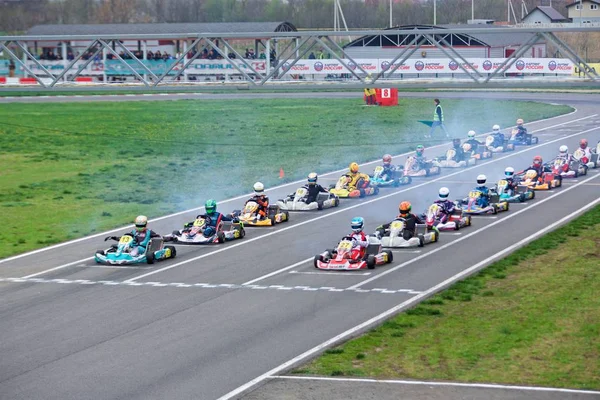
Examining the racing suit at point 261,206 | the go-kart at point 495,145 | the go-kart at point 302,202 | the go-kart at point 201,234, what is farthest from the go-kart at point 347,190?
the go-kart at point 495,145

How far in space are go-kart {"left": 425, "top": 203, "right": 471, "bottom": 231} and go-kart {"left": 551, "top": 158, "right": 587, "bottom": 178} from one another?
45.0 feet

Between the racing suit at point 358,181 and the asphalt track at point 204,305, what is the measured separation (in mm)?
3357

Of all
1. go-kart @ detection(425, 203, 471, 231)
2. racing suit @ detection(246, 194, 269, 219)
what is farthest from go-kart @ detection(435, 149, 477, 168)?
A: racing suit @ detection(246, 194, 269, 219)

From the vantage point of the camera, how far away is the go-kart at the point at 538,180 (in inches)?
1746

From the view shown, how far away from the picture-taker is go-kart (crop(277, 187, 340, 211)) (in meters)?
39.5

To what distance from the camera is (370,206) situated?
133 feet

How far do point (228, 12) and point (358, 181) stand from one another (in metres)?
107

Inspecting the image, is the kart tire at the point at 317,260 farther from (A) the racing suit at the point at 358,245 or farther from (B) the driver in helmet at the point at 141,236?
(B) the driver in helmet at the point at 141,236

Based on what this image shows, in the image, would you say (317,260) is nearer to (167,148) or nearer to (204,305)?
(204,305)

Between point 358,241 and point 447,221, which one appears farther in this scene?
point 447,221

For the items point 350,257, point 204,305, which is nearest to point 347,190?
point 350,257

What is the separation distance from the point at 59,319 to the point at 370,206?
747 inches

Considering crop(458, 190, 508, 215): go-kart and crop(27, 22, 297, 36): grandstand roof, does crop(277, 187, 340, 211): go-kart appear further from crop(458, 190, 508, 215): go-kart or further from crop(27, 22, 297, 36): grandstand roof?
crop(27, 22, 297, 36): grandstand roof

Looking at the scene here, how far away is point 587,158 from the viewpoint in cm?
5094
